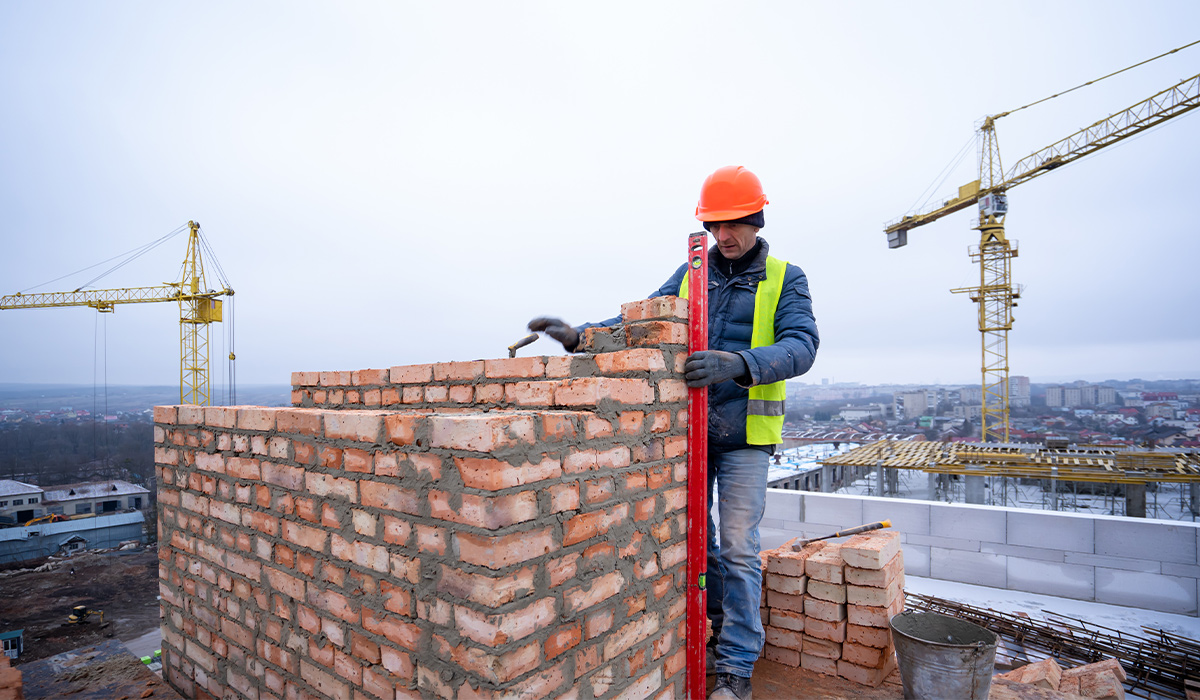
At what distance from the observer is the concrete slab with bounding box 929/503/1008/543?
7.94 meters

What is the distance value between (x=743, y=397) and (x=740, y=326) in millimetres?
329

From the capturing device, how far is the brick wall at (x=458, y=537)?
162cm

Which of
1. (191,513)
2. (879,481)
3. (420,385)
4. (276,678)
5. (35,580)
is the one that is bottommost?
(35,580)

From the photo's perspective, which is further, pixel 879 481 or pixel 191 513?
pixel 879 481

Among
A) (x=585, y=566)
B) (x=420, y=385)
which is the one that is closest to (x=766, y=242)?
(x=585, y=566)

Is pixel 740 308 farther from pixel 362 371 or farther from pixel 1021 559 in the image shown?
pixel 1021 559

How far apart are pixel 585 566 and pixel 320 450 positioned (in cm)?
108

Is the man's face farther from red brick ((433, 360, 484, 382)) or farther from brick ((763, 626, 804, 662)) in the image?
brick ((763, 626, 804, 662))

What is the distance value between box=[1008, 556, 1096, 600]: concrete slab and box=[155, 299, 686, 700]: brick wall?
7.93m

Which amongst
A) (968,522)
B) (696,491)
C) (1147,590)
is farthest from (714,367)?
(1147,590)

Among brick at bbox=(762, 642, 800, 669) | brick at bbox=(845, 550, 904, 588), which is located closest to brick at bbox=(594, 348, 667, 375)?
brick at bbox=(845, 550, 904, 588)

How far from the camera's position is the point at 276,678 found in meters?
2.34

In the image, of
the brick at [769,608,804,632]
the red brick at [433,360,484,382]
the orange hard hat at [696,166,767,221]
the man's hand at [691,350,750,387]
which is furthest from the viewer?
the brick at [769,608,804,632]

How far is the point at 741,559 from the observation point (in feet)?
8.34
